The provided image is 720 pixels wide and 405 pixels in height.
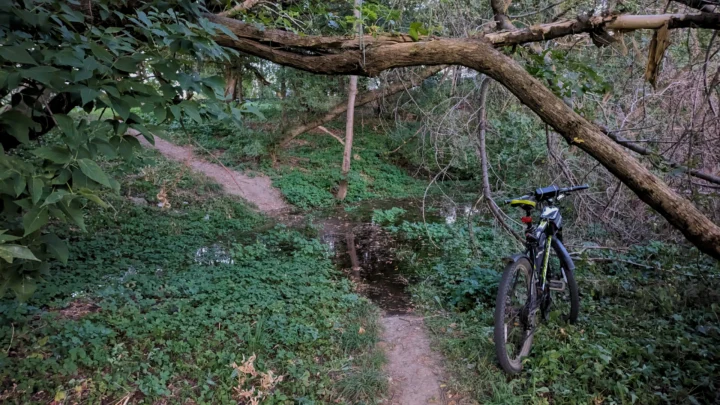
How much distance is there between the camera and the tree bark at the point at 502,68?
2537 mm

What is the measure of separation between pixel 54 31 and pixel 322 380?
296 centimetres

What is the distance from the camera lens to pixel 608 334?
12.2 ft

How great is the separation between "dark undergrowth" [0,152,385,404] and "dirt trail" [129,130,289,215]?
12.2ft

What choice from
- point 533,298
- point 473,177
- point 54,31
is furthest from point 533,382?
point 473,177

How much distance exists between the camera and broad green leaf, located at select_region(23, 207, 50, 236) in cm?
162

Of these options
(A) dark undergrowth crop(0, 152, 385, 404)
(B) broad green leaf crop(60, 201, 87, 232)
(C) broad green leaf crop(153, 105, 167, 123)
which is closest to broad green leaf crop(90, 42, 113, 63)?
(C) broad green leaf crop(153, 105, 167, 123)

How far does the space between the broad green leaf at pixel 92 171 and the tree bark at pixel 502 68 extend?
1593 millimetres

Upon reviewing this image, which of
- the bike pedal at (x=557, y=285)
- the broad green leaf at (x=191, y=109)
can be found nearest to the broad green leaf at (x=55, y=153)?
the broad green leaf at (x=191, y=109)

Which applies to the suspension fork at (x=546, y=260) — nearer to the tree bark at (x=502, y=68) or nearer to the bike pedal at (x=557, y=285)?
the bike pedal at (x=557, y=285)

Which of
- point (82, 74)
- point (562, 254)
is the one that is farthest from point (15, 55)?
point (562, 254)

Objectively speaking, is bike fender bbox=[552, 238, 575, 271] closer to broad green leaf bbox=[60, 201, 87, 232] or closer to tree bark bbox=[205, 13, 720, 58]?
tree bark bbox=[205, 13, 720, 58]

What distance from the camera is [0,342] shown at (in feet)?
10.3

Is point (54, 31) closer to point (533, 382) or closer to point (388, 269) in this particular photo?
point (533, 382)

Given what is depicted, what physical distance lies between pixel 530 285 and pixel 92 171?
10.8 ft
